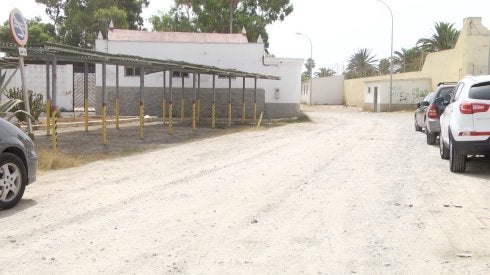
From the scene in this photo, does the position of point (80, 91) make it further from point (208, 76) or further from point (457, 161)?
point (457, 161)

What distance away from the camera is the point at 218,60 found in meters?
30.5

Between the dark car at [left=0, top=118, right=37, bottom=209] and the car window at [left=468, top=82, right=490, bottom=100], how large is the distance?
283 inches

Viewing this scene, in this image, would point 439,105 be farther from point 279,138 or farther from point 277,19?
point 277,19

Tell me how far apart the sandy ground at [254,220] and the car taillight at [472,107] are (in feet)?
3.75

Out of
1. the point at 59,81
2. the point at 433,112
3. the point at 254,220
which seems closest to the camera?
the point at 254,220

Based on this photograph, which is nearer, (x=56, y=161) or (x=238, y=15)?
(x=56, y=161)

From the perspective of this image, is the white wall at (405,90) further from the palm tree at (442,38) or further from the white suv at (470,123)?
the white suv at (470,123)

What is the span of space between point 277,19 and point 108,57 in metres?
36.0

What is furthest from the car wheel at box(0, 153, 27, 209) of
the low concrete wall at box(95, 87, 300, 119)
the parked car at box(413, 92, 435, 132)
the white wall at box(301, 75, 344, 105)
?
the white wall at box(301, 75, 344, 105)

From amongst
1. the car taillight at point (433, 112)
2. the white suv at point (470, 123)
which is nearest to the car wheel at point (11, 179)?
the white suv at point (470, 123)

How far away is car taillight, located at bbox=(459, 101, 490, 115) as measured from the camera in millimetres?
9446

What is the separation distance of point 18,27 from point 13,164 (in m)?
5.08

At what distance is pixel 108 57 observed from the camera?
14797 mm

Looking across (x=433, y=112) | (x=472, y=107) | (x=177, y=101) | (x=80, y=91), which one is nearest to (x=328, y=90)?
(x=177, y=101)
